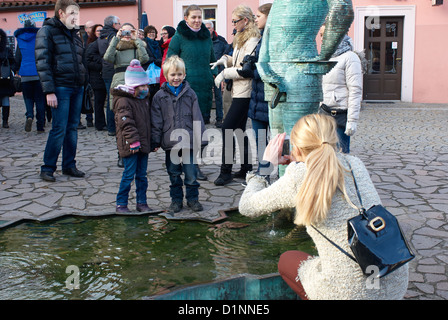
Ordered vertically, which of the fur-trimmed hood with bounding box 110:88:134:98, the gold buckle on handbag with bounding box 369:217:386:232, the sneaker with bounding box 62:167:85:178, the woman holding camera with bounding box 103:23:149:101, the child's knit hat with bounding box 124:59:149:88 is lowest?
the sneaker with bounding box 62:167:85:178

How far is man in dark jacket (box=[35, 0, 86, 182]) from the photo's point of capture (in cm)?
624

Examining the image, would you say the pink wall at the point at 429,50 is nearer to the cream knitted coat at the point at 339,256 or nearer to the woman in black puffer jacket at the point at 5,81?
the woman in black puffer jacket at the point at 5,81

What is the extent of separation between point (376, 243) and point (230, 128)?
13.2 feet

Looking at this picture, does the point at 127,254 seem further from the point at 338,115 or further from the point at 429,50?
the point at 429,50

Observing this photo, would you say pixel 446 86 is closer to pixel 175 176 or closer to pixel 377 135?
pixel 377 135

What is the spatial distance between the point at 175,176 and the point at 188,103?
26.9 inches

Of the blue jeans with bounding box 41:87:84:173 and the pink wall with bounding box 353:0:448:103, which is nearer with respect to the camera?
the blue jeans with bounding box 41:87:84:173

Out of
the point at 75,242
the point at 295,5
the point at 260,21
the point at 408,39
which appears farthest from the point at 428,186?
the point at 408,39

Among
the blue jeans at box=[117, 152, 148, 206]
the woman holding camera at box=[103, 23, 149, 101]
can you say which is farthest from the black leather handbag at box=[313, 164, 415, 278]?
the woman holding camera at box=[103, 23, 149, 101]

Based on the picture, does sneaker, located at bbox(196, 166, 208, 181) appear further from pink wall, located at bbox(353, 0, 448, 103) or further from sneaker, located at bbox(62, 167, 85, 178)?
pink wall, located at bbox(353, 0, 448, 103)

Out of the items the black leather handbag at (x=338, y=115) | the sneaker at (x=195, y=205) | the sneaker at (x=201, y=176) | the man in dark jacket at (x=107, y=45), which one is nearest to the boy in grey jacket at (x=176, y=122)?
the sneaker at (x=195, y=205)

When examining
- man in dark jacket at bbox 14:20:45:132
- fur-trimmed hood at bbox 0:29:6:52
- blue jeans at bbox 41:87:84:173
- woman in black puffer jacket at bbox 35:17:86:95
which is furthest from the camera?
fur-trimmed hood at bbox 0:29:6:52

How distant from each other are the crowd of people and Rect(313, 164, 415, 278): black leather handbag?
11cm

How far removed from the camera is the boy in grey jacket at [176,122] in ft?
16.8
